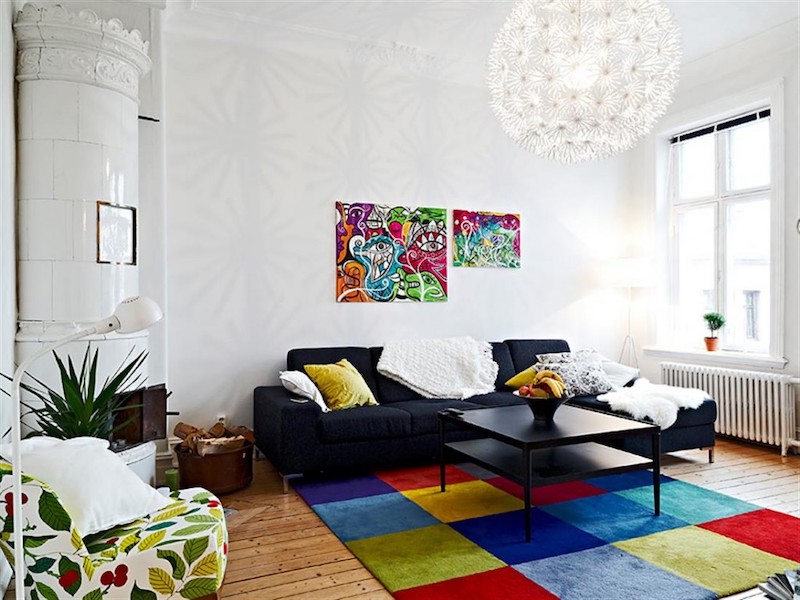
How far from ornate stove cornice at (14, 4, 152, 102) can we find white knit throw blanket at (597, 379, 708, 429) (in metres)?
3.85

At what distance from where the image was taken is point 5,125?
295cm

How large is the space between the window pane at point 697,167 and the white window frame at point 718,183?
0.10 meters

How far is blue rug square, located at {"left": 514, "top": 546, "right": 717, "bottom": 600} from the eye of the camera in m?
2.38

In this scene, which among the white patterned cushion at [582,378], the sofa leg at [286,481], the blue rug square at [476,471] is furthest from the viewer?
the white patterned cushion at [582,378]

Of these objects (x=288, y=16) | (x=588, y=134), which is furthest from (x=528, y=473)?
(x=288, y=16)

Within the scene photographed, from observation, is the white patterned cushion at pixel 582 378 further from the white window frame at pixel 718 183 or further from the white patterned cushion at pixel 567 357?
the white window frame at pixel 718 183

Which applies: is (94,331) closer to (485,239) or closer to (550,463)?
(550,463)

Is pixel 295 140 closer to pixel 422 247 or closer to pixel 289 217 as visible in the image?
pixel 289 217

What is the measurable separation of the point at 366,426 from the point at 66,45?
2.80 metres

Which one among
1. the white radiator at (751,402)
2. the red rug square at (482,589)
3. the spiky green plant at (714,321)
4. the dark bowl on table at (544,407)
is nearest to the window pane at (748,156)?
the spiky green plant at (714,321)

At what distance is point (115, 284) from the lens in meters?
3.45

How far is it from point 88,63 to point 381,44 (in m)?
2.33

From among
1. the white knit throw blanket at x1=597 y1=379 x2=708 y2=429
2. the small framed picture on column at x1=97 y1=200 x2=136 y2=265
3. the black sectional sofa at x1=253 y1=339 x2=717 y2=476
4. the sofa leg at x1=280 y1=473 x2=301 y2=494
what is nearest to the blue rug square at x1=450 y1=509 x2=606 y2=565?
the black sectional sofa at x1=253 y1=339 x2=717 y2=476

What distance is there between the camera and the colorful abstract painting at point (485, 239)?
534 centimetres
